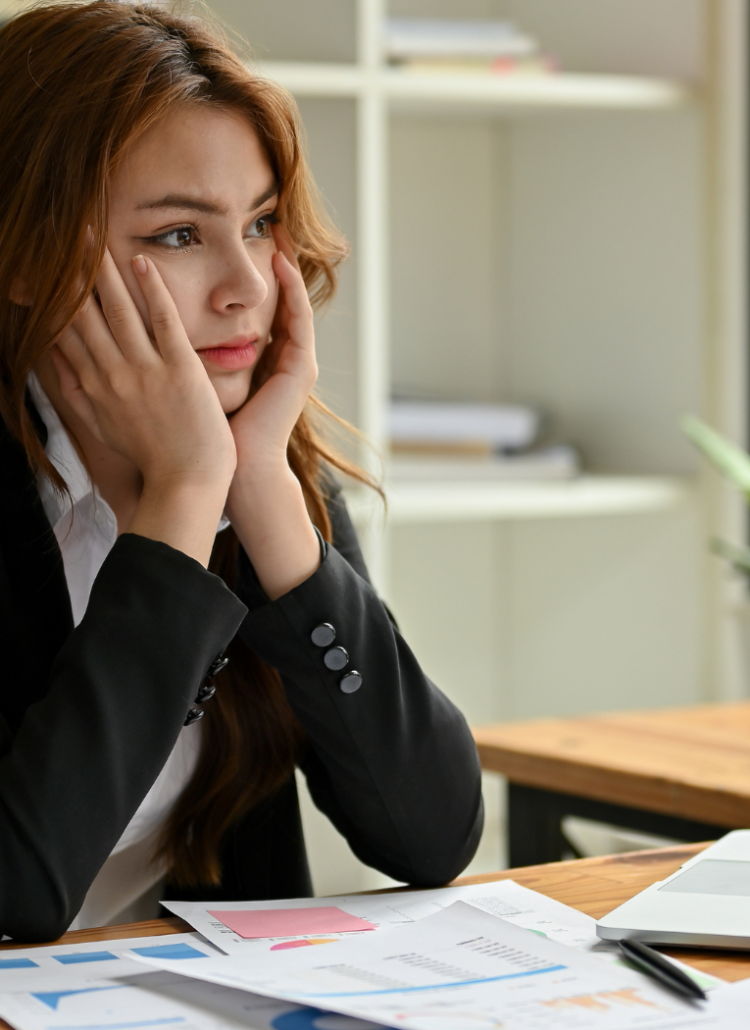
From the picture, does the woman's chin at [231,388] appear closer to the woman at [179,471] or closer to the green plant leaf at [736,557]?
the woman at [179,471]

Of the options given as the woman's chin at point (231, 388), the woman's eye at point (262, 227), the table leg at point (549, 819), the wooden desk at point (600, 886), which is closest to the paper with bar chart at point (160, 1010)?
the wooden desk at point (600, 886)

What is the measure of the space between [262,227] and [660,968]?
70cm

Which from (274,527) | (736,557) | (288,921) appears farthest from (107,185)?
(736,557)

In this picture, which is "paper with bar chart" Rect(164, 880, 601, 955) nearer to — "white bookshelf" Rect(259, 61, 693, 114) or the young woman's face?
the young woman's face

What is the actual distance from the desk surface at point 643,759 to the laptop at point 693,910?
14.4 inches

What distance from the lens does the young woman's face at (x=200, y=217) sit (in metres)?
1.03

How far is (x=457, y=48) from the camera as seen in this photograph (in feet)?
6.97

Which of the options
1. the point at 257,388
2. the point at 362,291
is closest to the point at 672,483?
the point at 362,291

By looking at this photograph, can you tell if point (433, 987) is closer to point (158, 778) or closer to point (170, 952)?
point (170, 952)

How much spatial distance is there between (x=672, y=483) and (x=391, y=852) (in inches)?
55.9

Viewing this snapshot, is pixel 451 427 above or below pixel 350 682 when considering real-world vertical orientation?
above

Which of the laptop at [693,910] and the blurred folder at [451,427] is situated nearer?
the laptop at [693,910]

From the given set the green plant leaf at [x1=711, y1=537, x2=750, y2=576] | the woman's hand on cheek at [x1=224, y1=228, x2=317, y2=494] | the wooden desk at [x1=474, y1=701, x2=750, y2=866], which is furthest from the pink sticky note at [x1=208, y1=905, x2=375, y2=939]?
the green plant leaf at [x1=711, y1=537, x2=750, y2=576]

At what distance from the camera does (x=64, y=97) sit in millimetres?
1019
